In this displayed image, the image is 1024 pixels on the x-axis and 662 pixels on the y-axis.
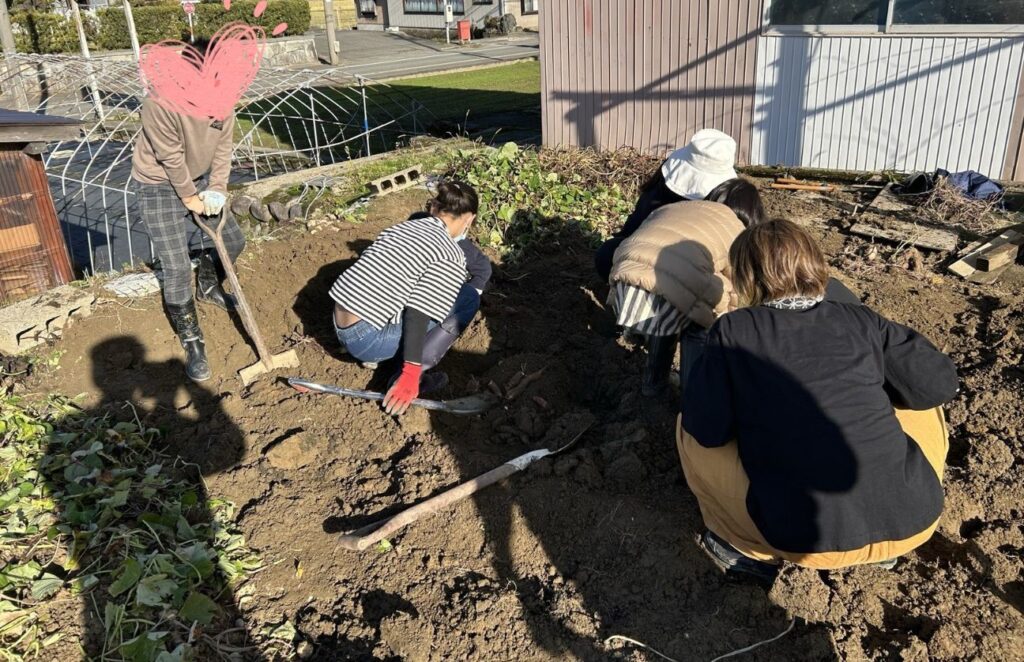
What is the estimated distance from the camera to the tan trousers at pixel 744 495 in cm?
246

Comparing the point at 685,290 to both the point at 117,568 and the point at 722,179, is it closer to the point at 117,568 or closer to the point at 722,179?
the point at 722,179

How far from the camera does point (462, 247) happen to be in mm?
4238

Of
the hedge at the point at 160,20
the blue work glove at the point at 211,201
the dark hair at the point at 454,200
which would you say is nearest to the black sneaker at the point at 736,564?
the dark hair at the point at 454,200

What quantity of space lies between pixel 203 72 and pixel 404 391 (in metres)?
1.92

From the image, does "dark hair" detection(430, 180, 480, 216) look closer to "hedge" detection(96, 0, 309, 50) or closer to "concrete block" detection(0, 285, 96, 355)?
"concrete block" detection(0, 285, 96, 355)

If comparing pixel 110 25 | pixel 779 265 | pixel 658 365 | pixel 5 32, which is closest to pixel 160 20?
pixel 110 25

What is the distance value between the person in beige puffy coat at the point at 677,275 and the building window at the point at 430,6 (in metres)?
31.7

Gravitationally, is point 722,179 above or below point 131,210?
above

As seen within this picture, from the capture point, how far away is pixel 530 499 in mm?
3166

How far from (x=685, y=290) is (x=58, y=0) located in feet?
85.2

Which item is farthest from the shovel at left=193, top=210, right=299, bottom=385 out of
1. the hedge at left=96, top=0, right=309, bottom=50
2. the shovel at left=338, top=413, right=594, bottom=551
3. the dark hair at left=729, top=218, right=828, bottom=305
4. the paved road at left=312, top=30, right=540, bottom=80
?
the hedge at left=96, top=0, right=309, bottom=50

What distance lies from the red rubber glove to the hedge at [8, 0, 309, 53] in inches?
777

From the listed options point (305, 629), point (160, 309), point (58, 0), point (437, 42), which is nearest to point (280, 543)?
point (305, 629)

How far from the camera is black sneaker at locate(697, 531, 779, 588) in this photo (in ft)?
9.07
